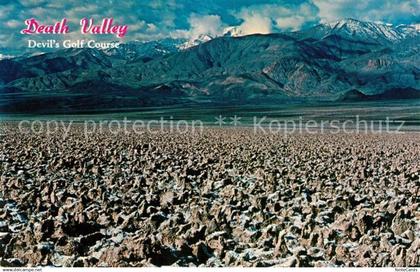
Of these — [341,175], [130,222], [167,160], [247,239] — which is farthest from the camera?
[167,160]

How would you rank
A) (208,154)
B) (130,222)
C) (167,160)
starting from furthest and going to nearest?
(208,154), (167,160), (130,222)

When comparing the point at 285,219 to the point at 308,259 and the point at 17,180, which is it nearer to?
the point at 308,259

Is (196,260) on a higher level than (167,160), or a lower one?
lower

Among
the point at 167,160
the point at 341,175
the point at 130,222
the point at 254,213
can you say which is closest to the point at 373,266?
the point at 254,213

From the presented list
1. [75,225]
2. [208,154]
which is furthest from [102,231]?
[208,154]

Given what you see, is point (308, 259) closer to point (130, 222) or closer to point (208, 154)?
point (130, 222)

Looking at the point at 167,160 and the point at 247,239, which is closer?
the point at 247,239
